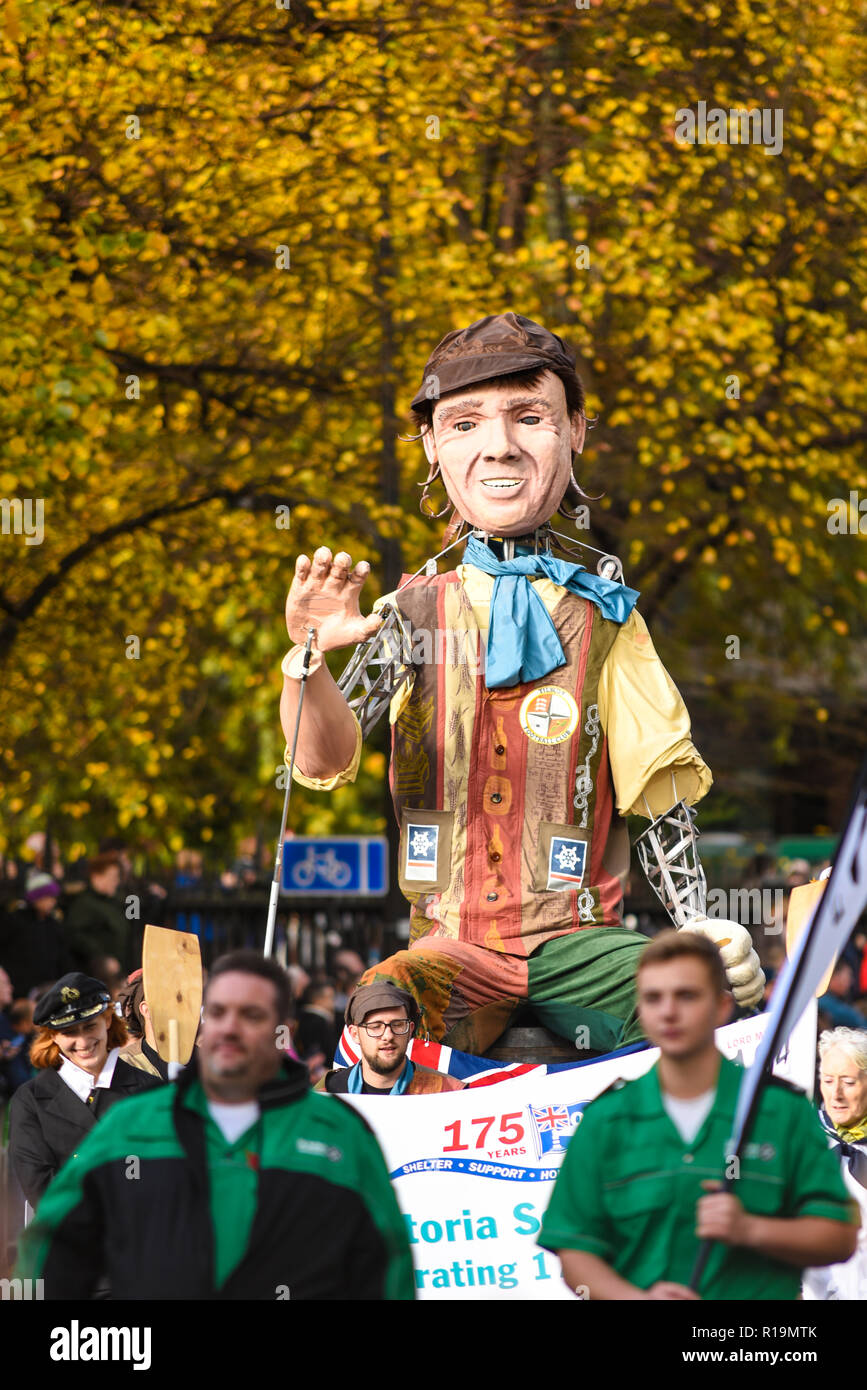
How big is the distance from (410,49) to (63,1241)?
9.55 metres

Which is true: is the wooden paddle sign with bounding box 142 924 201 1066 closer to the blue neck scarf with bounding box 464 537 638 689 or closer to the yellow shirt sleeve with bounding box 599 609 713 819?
the blue neck scarf with bounding box 464 537 638 689

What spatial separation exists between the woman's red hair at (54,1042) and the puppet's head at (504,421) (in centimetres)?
170

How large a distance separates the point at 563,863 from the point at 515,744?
32 centimetres

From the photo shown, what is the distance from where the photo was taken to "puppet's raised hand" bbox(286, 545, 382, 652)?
4.26m

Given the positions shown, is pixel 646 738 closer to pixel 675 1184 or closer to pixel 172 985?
pixel 172 985

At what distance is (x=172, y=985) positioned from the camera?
4355mm

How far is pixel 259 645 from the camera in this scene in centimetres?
1340

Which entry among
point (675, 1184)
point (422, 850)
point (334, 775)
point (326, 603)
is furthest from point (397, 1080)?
point (675, 1184)

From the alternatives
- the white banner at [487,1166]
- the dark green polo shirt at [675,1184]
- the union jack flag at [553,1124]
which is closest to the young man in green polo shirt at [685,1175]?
the dark green polo shirt at [675,1184]

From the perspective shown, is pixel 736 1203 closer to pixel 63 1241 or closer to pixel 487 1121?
pixel 63 1241

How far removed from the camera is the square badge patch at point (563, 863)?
4652 millimetres

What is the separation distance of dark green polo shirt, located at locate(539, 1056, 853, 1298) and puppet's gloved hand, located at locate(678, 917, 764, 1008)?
1799 mm
